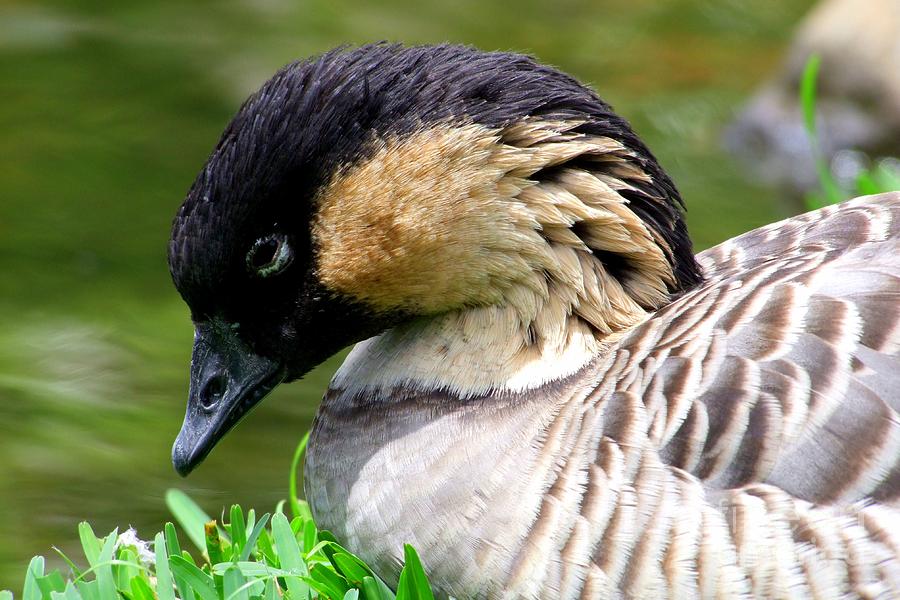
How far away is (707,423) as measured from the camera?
3619 millimetres

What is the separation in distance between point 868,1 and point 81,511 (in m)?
6.49

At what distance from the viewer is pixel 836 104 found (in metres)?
9.52

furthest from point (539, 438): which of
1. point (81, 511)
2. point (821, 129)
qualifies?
point (821, 129)

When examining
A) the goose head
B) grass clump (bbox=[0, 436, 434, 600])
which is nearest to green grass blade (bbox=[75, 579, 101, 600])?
grass clump (bbox=[0, 436, 434, 600])

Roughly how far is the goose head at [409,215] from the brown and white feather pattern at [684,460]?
14cm

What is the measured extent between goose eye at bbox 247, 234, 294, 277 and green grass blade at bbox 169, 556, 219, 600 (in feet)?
2.85

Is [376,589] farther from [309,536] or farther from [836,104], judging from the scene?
[836,104]

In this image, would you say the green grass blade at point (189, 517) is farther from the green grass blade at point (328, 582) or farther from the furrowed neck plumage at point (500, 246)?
the furrowed neck plumage at point (500, 246)

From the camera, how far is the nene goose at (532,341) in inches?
139

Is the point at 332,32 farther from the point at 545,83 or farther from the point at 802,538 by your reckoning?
the point at 802,538

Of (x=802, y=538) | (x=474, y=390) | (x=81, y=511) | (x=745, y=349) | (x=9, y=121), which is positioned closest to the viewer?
(x=802, y=538)

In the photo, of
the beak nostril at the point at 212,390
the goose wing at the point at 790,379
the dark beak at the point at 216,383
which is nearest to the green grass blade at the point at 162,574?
the dark beak at the point at 216,383

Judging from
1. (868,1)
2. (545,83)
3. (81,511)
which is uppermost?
(545,83)

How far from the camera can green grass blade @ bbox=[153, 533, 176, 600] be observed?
157 inches
